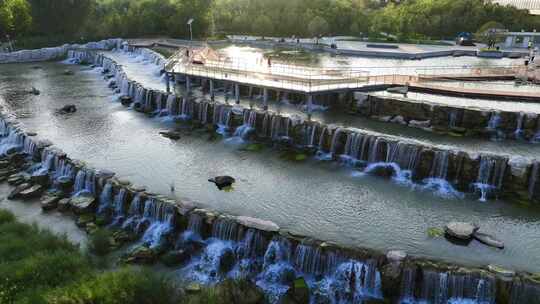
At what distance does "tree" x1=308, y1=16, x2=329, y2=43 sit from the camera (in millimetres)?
88750

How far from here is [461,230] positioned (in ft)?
76.6

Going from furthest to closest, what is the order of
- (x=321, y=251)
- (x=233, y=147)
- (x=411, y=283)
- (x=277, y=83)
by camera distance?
(x=277, y=83)
(x=233, y=147)
(x=321, y=251)
(x=411, y=283)

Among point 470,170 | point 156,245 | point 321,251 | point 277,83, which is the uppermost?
point 277,83

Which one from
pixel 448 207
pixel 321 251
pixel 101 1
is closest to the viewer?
pixel 321 251

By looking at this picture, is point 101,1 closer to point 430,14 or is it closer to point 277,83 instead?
point 430,14

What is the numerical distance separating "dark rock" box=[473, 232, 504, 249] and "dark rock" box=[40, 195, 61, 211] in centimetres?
2495

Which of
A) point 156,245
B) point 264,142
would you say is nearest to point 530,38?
point 264,142

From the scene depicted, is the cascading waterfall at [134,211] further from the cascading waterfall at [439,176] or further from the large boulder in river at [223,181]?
the cascading waterfall at [439,176]

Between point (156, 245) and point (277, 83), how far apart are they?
22387 millimetres

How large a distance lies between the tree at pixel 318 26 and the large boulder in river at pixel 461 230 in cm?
7043

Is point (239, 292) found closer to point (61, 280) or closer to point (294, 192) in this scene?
point (61, 280)

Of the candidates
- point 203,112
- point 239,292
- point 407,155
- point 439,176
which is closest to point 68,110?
point 203,112

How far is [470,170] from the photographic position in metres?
29.1

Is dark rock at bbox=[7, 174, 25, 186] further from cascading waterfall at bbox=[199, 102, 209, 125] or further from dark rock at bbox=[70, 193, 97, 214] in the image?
cascading waterfall at bbox=[199, 102, 209, 125]
